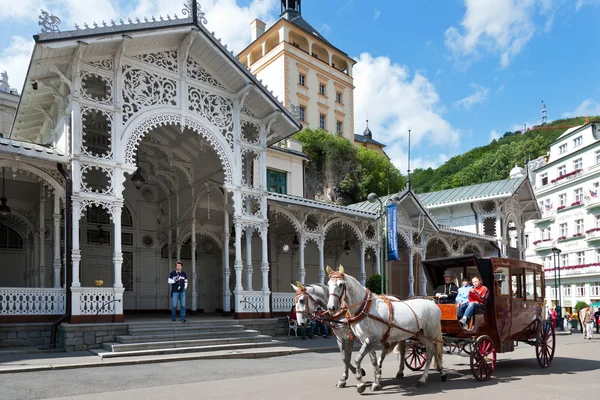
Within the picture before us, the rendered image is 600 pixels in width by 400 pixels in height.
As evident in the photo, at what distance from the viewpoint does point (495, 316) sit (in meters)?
10.9

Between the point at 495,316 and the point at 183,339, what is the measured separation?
834cm

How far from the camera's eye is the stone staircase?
13.6 m

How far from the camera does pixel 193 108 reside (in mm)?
16922

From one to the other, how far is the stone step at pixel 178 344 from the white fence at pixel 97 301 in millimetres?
1007

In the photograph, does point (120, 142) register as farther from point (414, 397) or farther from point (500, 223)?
point (500, 223)

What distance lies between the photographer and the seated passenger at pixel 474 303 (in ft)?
34.6

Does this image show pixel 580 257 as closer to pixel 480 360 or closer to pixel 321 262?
pixel 321 262

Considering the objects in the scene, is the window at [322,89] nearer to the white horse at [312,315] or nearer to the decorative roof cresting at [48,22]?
the decorative roof cresting at [48,22]

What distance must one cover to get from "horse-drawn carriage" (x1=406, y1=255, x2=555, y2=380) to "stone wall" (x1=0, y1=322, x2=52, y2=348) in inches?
361

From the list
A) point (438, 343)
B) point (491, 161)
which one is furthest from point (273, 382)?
point (491, 161)

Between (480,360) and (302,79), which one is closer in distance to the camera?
(480,360)

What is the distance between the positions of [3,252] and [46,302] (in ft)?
20.5

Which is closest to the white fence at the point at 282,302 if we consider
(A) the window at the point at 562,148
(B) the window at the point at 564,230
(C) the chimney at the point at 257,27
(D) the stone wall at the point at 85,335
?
(D) the stone wall at the point at 85,335

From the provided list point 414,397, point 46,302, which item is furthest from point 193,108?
point 414,397
